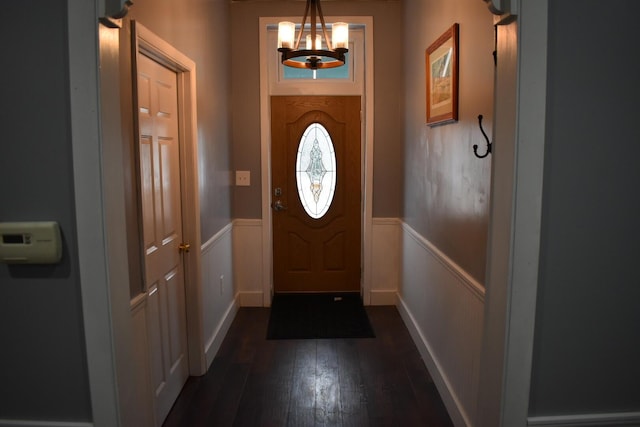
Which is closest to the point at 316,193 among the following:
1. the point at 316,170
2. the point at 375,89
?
the point at 316,170

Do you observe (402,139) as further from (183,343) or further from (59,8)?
(59,8)

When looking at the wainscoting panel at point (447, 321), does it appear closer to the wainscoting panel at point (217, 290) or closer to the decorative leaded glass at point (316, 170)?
the decorative leaded glass at point (316, 170)

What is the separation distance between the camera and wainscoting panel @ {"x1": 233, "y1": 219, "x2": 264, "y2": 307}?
445cm

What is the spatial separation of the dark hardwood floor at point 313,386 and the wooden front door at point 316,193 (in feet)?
3.51

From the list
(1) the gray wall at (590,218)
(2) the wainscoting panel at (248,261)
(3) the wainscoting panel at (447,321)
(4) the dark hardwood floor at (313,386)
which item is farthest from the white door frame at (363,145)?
(1) the gray wall at (590,218)

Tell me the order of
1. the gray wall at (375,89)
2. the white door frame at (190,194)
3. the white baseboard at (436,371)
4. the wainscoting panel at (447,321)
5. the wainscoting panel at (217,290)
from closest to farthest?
1. the wainscoting panel at (447,321)
2. the white baseboard at (436,371)
3. the white door frame at (190,194)
4. the wainscoting panel at (217,290)
5. the gray wall at (375,89)

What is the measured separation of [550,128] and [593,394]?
738 mm

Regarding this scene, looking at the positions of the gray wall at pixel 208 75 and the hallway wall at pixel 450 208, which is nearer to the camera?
the hallway wall at pixel 450 208

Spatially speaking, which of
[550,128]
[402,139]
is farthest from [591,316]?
[402,139]

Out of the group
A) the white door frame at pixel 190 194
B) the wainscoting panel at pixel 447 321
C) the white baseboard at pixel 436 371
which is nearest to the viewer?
the wainscoting panel at pixel 447 321

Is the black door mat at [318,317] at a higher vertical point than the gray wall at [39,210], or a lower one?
lower

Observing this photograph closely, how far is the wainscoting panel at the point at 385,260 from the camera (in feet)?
14.6

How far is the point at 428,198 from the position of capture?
3.23 metres

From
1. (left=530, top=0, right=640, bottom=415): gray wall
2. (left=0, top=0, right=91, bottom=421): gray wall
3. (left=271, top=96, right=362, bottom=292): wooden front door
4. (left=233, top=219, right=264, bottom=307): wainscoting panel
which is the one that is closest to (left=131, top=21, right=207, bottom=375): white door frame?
(left=233, top=219, right=264, bottom=307): wainscoting panel
